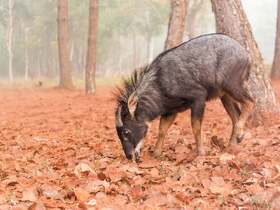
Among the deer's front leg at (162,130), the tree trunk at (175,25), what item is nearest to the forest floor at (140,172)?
the deer's front leg at (162,130)

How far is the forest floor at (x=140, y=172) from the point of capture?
582 centimetres

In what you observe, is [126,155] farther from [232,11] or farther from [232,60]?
[232,11]

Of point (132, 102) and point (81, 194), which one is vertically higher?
point (132, 102)

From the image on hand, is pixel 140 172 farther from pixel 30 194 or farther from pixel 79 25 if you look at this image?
pixel 79 25

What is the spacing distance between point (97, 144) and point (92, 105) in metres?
9.23

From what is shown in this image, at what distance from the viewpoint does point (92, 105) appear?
1998 centimetres

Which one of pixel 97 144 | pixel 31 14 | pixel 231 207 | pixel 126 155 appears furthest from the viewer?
pixel 31 14

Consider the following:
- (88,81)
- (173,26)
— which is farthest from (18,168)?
(88,81)

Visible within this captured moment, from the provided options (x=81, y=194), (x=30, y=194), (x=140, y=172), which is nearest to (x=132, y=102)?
(x=140, y=172)

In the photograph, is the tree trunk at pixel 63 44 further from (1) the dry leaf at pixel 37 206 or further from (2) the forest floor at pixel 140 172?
(1) the dry leaf at pixel 37 206

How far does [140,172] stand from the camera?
24.2 feet

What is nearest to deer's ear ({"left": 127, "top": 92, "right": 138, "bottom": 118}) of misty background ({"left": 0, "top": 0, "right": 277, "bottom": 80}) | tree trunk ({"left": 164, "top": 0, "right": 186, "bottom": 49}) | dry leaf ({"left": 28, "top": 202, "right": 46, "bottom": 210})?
dry leaf ({"left": 28, "top": 202, "right": 46, "bottom": 210})

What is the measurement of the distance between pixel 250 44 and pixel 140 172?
17.2 feet

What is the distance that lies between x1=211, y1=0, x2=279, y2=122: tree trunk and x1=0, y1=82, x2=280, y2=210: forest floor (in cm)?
37
